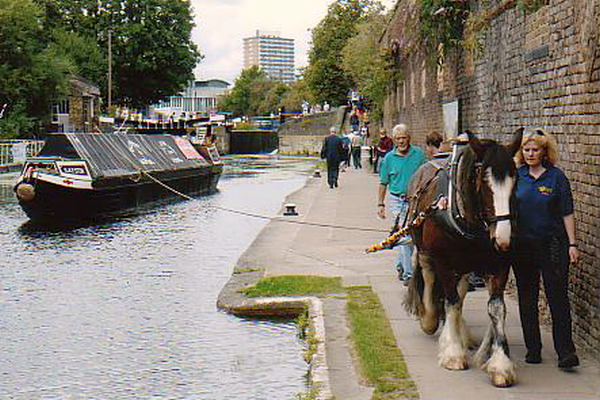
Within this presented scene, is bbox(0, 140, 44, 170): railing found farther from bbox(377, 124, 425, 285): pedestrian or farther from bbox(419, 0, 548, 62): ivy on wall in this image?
bbox(377, 124, 425, 285): pedestrian

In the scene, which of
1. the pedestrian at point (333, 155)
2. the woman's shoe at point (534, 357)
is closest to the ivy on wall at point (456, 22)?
the woman's shoe at point (534, 357)

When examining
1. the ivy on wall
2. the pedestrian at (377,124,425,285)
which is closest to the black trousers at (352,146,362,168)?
the ivy on wall

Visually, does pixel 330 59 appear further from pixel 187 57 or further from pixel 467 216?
pixel 467 216

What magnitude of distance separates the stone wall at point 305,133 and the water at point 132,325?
164 ft

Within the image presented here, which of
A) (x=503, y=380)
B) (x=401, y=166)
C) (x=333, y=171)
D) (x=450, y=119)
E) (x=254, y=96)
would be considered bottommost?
(x=503, y=380)

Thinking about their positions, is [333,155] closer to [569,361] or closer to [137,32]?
[569,361]

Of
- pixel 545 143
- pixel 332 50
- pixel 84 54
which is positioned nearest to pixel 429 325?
pixel 545 143

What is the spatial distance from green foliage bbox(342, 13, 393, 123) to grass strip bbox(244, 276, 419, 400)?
1811cm

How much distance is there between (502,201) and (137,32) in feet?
219

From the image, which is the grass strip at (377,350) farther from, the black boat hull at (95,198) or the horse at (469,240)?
the black boat hull at (95,198)

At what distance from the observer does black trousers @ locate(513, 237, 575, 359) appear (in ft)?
22.3

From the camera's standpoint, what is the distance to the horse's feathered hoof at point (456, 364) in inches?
272

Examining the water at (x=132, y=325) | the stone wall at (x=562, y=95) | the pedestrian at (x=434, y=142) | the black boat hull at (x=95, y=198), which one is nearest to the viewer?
the stone wall at (x=562, y=95)

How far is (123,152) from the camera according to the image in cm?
2711
